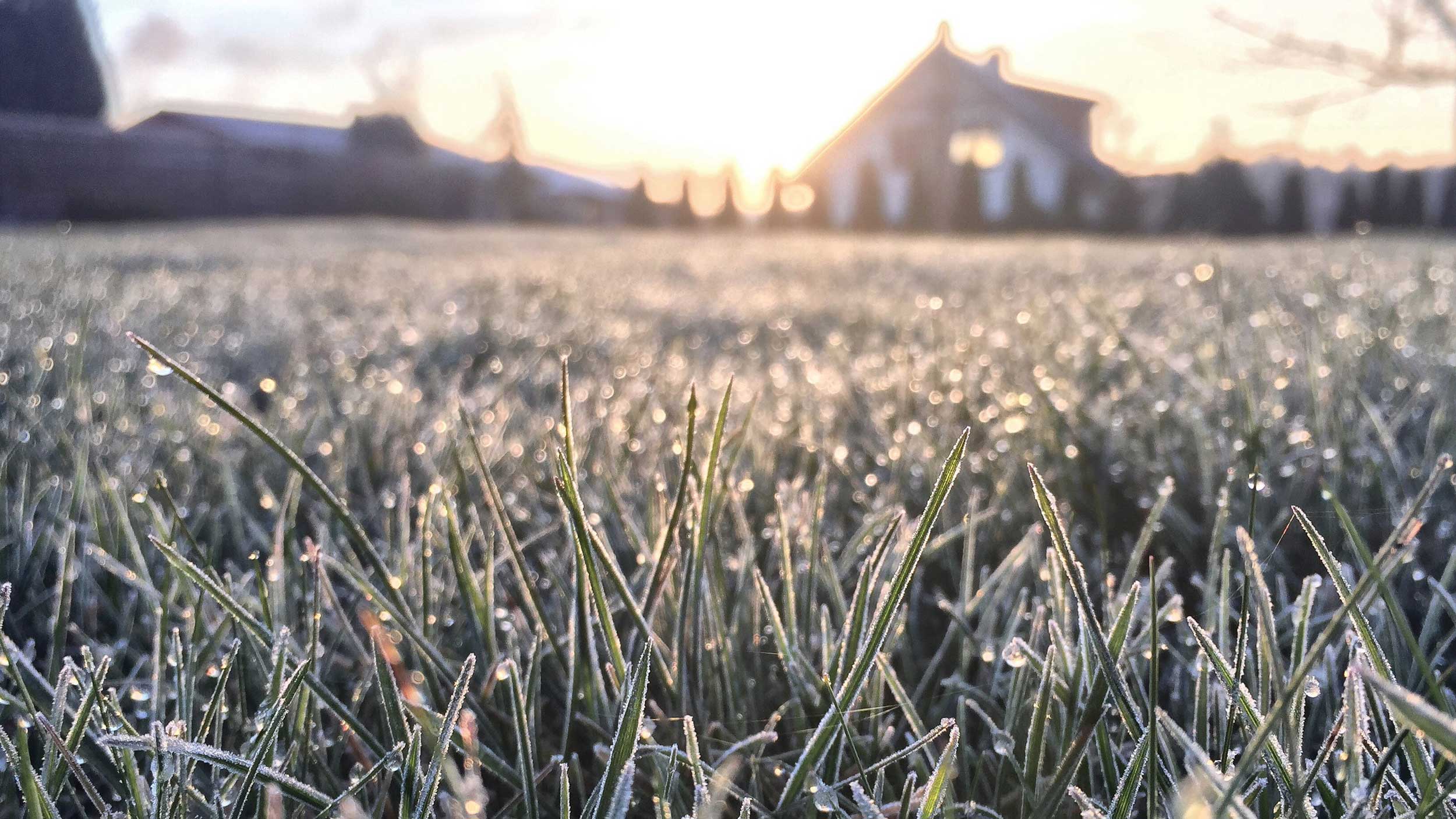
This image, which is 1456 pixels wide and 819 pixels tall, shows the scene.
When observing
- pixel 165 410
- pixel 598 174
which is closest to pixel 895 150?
pixel 165 410

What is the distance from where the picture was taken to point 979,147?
907 inches

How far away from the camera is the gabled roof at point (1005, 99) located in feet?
71.3

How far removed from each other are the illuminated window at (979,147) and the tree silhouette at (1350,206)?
283 inches

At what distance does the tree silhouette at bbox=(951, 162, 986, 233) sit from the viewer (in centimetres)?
1827

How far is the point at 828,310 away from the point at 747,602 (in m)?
2.40

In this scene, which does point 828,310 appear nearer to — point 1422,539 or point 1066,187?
point 1422,539

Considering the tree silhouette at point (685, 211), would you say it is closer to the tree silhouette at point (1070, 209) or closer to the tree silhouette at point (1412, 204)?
the tree silhouette at point (1070, 209)

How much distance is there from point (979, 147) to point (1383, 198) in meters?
8.78

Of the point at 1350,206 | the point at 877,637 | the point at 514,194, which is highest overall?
the point at 514,194

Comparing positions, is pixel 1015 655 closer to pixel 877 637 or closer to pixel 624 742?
pixel 877 637

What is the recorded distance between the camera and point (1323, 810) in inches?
22.8

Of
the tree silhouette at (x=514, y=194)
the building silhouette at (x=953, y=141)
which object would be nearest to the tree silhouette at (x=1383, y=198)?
the building silhouette at (x=953, y=141)

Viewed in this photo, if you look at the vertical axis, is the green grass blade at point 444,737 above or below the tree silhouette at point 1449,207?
below

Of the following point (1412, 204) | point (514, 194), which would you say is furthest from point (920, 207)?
point (514, 194)
